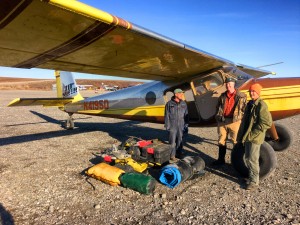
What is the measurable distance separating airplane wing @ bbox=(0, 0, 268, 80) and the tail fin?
5.00 m

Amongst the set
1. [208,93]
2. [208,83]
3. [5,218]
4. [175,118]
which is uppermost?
[208,83]

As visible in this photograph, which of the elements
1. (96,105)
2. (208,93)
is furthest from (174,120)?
(96,105)

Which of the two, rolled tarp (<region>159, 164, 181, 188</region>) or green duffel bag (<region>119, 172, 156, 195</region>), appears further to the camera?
rolled tarp (<region>159, 164, 181, 188</region>)

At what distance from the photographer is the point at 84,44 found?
13.6ft

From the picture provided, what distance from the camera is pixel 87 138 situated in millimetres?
8477

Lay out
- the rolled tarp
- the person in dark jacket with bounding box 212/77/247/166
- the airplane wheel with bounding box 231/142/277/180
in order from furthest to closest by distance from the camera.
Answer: the person in dark jacket with bounding box 212/77/247/166, the airplane wheel with bounding box 231/142/277/180, the rolled tarp

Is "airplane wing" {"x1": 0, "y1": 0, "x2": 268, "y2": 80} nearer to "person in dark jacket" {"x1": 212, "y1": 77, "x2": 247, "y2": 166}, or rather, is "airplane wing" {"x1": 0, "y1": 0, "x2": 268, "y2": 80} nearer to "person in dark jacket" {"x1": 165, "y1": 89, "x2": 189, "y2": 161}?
"person in dark jacket" {"x1": 165, "y1": 89, "x2": 189, "y2": 161}

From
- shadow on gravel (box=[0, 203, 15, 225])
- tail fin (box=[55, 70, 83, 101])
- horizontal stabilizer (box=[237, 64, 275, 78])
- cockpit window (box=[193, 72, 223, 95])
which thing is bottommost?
shadow on gravel (box=[0, 203, 15, 225])

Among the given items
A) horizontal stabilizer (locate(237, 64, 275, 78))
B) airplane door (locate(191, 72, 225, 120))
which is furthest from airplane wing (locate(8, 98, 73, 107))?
horizontal stabilizer (locate(237, 64, 275, 78))

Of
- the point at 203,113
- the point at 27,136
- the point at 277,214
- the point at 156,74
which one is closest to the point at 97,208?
the point at 277,214

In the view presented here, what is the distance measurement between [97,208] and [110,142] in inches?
172

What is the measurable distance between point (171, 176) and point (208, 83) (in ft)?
9.72

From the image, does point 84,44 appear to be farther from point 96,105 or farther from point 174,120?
point 96,105

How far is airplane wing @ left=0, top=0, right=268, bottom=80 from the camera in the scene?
293cm
